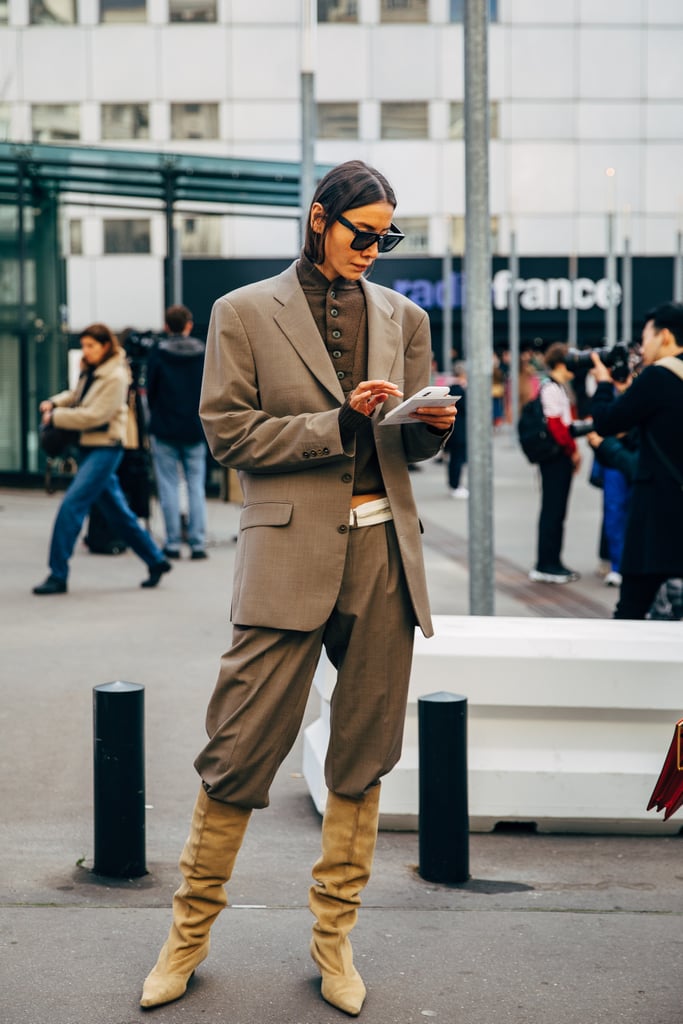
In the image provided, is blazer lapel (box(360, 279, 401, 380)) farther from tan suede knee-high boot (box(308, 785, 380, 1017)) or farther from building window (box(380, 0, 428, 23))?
building window (box(380, 0, 428, 23))

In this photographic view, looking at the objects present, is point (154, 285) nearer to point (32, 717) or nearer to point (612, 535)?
point (612, 535)

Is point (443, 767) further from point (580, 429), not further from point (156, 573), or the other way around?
point (156, 573)

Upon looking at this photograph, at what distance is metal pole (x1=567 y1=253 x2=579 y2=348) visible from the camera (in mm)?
32438

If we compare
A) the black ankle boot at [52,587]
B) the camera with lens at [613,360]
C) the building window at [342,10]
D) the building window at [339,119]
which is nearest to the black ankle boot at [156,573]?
the black ankle boot at [52,587]

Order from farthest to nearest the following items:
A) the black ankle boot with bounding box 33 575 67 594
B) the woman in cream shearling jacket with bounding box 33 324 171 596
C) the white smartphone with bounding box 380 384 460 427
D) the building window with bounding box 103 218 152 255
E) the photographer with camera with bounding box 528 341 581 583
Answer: the building window with bounding box 103 218 152 255, the photographer with camera with bounding box 528 341 581 583, the black ankle boot with bounding box 33 575 67 594, the woman in cream shearling jacket with bounding box 33 324 171 596, the white smartphone with bounding box 380 384 460 427

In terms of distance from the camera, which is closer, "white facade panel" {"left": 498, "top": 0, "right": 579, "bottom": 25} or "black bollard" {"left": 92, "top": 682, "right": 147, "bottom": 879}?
"black bollard" {"left": 92, "top": 682, "right": 147, "bottom": 879}

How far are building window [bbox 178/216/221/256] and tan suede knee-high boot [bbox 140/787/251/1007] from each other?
31963mm

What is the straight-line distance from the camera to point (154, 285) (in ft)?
113

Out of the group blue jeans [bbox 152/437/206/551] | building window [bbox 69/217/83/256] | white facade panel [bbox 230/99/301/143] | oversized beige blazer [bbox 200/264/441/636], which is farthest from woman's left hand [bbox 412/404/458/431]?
building window [bbox 69/217/83/256]

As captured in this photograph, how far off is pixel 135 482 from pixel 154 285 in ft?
75.3

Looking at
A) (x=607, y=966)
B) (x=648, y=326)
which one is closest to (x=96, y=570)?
(x=648, y=326)

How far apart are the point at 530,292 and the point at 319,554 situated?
32.3 m

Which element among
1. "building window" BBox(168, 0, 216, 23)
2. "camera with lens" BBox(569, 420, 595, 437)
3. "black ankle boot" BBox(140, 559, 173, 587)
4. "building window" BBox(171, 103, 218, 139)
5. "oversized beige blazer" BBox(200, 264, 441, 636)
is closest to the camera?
"oversized beige blazer" BBox(200, 264, 441, 636)

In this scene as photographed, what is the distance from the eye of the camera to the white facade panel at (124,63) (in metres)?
34.0
